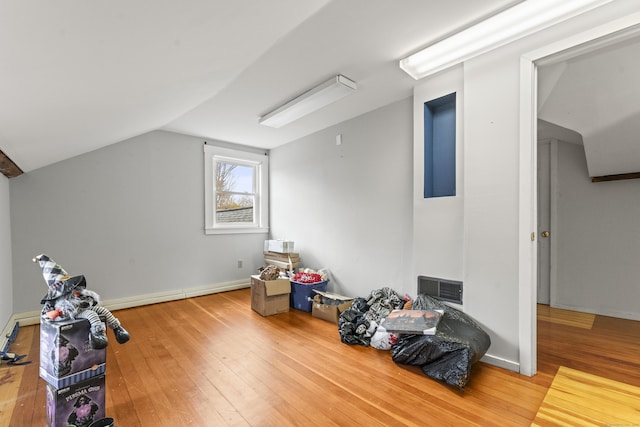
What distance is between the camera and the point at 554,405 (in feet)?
5.64

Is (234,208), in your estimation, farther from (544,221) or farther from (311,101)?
(544,221)

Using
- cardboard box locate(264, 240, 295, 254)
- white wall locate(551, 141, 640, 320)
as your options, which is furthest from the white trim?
cardboard box locate(264, 240, 295, 254)

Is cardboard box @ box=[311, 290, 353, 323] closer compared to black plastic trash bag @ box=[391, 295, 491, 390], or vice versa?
black plastic trash bag @ box=[391, 295, 491, 390]

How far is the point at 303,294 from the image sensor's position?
12.0ft

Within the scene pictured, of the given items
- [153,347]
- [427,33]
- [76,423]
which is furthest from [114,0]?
[153,347]

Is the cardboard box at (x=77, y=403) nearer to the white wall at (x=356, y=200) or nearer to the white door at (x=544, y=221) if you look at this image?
the white wall at (x=356, y=200)

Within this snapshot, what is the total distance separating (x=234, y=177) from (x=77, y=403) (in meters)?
3.79

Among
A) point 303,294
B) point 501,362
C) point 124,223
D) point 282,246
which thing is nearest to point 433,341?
point 501,362

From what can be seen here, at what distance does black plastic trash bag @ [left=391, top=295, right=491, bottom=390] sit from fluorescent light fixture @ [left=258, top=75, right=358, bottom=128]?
2.25 m

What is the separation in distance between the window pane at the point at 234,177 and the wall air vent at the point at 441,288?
347 cm

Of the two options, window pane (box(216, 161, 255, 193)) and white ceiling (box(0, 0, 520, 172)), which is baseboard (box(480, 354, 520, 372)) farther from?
window pane (box(216, 161, 255, 193))

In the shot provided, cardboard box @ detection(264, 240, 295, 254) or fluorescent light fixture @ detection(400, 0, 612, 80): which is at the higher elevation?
fluorescent light fixture @ detection(400, 0, 612, 80)

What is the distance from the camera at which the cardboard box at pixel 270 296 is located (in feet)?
11.2

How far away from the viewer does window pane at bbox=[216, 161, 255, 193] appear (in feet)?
15.5
